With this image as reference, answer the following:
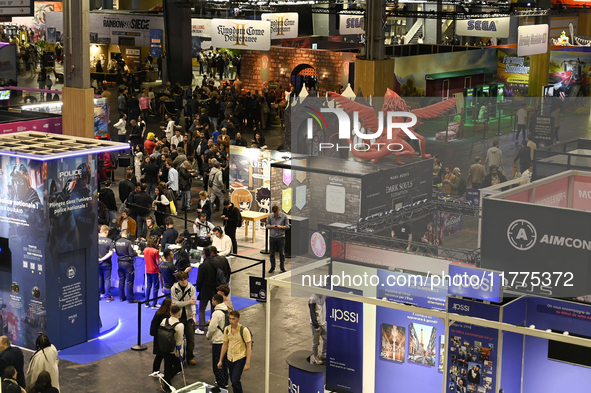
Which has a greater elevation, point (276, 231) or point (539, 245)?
point (539, 245)

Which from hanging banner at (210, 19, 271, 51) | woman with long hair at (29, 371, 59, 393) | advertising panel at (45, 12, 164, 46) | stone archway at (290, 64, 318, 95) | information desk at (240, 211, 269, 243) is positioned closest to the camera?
woman with long hair at (29, 371, 59, 393)

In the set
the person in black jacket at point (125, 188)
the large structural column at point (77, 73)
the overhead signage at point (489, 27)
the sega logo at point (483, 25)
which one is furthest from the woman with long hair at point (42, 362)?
the sega logo at point (483, 25)

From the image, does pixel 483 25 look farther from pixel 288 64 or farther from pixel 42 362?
pixel 42 362

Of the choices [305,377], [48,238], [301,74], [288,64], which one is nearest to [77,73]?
[48,238]

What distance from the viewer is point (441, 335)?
25.7ft

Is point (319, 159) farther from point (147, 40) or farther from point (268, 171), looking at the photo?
point (147, 40)

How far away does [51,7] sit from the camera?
46.3m

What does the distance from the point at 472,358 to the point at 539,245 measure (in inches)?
51.7

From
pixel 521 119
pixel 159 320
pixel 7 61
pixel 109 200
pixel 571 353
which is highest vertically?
pixel 7 61

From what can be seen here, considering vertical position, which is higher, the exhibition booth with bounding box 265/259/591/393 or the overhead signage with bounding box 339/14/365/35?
the overhead signage with bounding box 339/14/365/35

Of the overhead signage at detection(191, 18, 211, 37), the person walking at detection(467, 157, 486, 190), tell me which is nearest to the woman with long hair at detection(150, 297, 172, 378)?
the person walking at detection(467, 157, 486, 190)

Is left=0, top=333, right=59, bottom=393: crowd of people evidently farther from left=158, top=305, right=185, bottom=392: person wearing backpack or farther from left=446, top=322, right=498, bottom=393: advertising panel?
left=446, top=322, right=498, bottom=393: advertising panel

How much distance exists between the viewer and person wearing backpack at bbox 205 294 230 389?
9000 millimetres

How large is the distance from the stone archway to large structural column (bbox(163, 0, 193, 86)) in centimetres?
650
